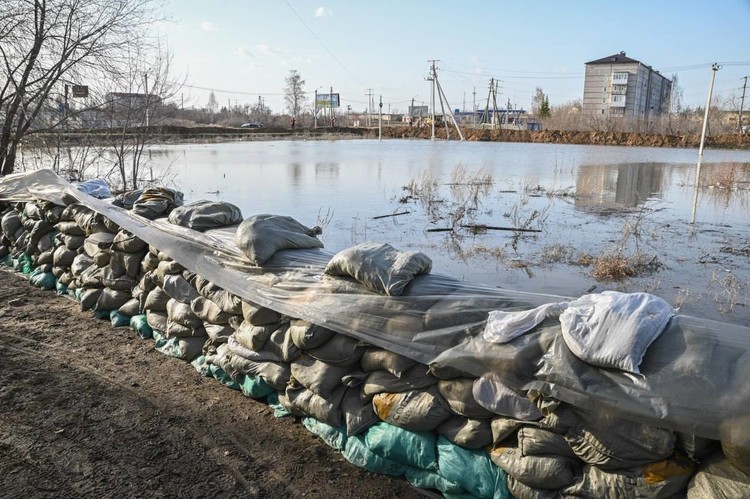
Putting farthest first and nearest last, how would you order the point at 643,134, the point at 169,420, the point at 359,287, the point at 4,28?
1. the point at 643,134
2. the point at 4,28
3. the point at 169,420
4. the point at 359,287

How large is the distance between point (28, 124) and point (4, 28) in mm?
1441

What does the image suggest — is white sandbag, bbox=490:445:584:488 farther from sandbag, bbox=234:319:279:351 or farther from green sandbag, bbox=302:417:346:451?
sandbag, bbox=234:319:279:351

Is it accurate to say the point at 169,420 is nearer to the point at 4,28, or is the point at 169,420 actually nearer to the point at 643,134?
the point at 4,28

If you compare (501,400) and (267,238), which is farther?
(267,238)

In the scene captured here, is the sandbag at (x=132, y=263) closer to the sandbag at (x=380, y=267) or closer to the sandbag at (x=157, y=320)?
the sandbag at (x=157, y=320)

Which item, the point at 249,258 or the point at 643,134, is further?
the point at 643,134

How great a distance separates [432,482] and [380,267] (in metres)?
0.96

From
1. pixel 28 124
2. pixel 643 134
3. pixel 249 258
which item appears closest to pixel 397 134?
pixel 643 134

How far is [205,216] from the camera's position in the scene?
13.7ft

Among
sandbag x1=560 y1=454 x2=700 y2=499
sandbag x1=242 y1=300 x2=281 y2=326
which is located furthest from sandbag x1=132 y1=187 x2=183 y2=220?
sandbag x1=560 y1=454 x2=700 y2=499

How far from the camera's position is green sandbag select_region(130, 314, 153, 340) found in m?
4.48

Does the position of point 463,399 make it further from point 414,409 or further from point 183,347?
point 183,347

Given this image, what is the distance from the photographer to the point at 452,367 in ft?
8.10

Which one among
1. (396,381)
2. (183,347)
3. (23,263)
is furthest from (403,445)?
(23,263)
